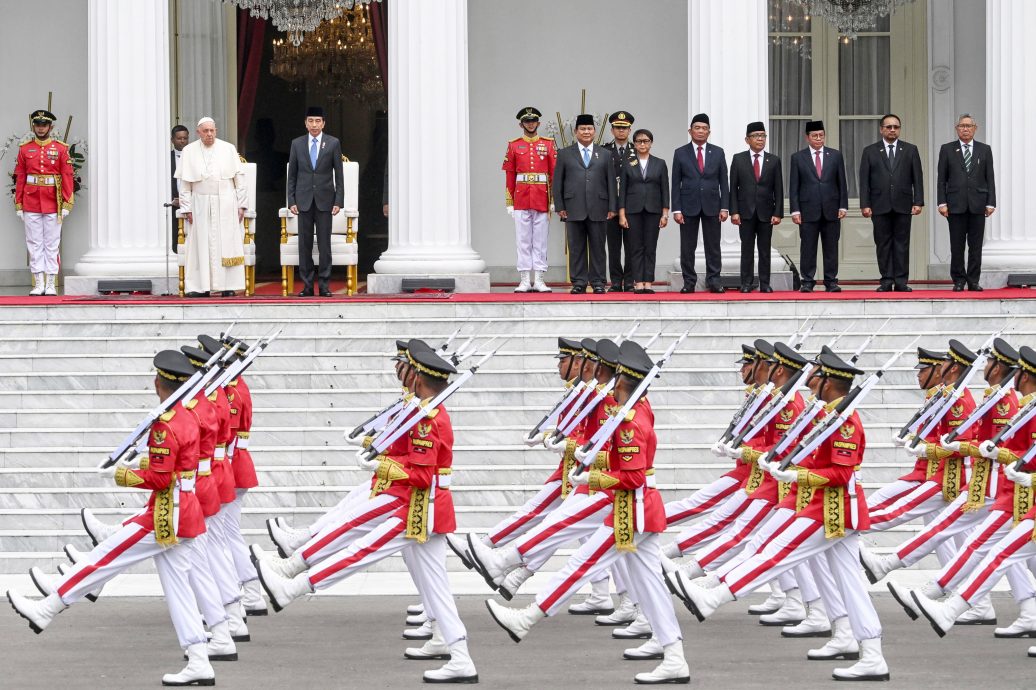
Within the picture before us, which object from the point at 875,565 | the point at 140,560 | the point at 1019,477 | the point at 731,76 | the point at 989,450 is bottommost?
the point at 875,565

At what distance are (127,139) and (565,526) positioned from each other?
10.1 m

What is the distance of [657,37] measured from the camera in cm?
2217

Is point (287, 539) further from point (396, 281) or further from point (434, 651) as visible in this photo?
point (396, 281)

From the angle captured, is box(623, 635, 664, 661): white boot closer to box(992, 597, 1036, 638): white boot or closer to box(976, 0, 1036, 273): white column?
box(992, 597, 1036, 638): white boot

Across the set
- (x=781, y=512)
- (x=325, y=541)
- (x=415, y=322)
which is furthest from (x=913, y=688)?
(x=415, y=322)

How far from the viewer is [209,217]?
1728 centimetres

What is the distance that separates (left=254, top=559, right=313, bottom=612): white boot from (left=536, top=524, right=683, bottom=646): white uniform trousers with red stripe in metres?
1.20

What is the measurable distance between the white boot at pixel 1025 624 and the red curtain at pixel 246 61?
1494 cm

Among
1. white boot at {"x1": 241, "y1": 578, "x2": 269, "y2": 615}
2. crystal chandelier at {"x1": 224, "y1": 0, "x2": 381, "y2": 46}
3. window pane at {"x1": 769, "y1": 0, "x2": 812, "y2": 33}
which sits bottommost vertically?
white boot at {"x1": 241, "y1": 578, "x2": 269, "y2": 615}

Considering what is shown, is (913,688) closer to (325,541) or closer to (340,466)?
(325,541)

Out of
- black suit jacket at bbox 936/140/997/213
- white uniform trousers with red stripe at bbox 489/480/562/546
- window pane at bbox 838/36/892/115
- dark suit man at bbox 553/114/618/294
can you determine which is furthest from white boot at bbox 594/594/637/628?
window pane at bbox 838/36/892/115

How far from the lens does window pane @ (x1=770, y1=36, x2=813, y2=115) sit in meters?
22.5

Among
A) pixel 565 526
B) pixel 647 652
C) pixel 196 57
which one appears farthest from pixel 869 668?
pixel 196 57

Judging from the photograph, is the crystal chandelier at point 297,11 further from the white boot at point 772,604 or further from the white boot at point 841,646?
the white boot at point 841,646
